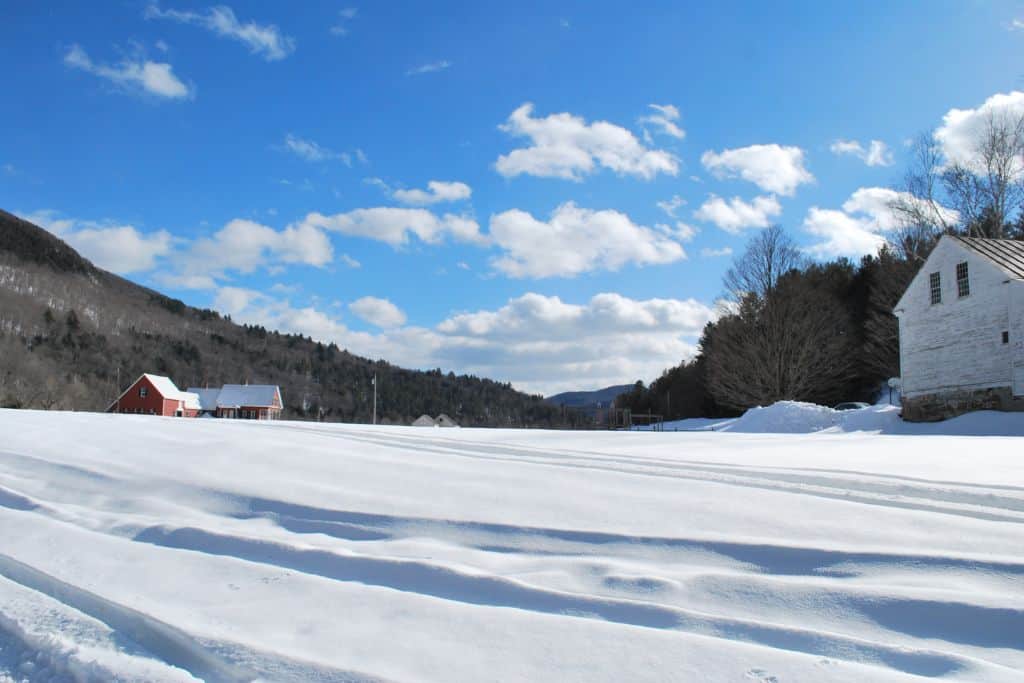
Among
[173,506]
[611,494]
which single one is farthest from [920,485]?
[173,506]

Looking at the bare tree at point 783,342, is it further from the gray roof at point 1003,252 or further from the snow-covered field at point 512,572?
the snow-covered field at point 512,572

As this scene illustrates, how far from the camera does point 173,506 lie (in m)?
5.48

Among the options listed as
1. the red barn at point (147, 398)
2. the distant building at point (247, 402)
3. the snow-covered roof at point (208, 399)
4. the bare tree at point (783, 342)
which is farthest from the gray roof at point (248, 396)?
the bare tree at point (783, 342)

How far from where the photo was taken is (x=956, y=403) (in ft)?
71.7

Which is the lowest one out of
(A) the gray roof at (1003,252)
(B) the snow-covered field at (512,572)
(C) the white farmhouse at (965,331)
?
(B) the snow-covered field at (512,572)

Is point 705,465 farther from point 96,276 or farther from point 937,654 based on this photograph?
point 96,276

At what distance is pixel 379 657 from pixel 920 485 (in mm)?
4495

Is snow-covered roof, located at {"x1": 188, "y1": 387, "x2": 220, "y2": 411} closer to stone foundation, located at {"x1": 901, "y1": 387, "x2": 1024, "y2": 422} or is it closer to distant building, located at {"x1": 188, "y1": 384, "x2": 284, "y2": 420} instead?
distant building, located at {"x1": 188, "y1": 384, "x2": 284, "y2": 420}

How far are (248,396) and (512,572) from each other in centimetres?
6999

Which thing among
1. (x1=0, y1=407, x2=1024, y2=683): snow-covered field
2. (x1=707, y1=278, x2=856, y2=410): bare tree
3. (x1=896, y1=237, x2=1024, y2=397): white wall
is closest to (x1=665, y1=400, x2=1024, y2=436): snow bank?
(x1=896, y1=237, x2=1024, y2=397): white wall

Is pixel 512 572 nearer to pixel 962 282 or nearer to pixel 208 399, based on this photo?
pixel 962 282

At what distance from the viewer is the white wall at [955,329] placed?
69.7 feet

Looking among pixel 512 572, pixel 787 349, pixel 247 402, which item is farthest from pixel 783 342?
pixel 247 402

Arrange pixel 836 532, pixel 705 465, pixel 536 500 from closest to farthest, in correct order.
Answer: pixel 836 532 → pixel 536 500 → pixel 705 465
